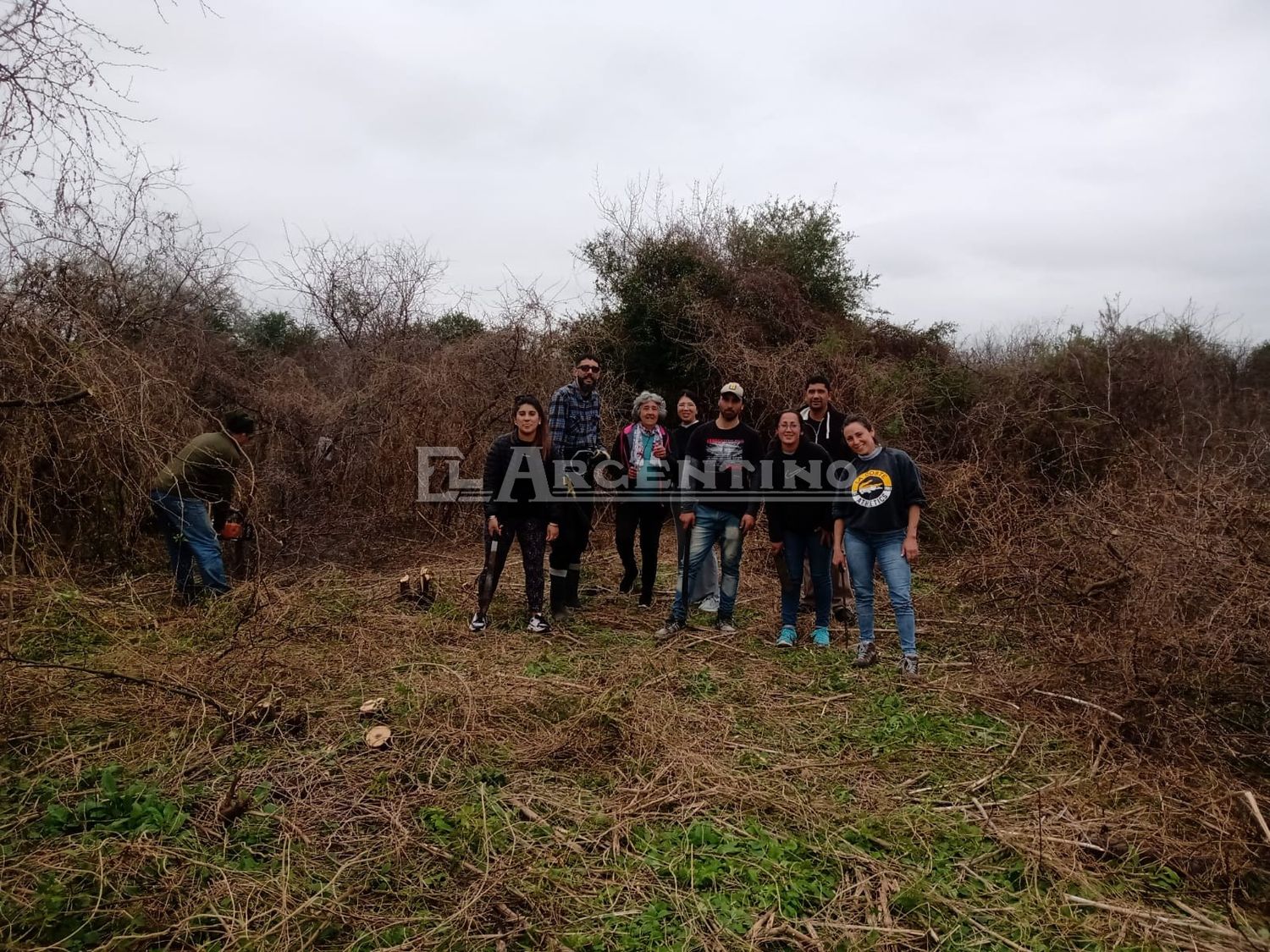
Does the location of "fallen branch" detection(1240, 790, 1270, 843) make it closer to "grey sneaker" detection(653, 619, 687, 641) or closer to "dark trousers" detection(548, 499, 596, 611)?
"grey sneaker" detection(653, 619, 687, 641)

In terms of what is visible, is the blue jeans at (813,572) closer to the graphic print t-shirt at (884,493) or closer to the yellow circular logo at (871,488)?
the graphic print t-shirt at (884,493)

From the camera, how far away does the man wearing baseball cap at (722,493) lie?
5.31 metres

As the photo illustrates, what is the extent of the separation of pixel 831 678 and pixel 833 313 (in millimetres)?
8611

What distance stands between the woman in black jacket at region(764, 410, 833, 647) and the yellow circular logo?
1.00ft

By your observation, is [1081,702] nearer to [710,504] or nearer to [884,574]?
[884,574]

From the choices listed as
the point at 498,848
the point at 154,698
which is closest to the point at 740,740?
the point at 498,848

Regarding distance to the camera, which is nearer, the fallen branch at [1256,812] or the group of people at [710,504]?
the fallen branch at [1256,812]

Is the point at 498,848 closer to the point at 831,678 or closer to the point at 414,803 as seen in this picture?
the point at 414,803

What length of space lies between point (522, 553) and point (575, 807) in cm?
253

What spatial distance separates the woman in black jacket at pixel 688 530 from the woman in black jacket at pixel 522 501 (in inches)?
37.8

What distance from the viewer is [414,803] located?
295 centimetres

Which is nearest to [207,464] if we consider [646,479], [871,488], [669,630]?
[646,479]

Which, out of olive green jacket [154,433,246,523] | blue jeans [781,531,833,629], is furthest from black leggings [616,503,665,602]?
olive green jacket [154,433,246,523]

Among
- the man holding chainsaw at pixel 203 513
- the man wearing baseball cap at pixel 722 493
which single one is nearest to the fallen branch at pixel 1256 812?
the man wearing baseball cap at pixel 722 493
